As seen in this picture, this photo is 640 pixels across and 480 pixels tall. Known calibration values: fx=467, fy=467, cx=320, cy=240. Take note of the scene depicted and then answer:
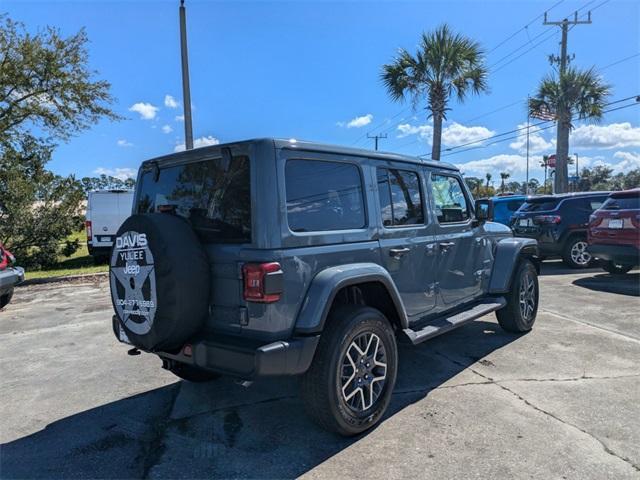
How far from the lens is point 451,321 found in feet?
14.1

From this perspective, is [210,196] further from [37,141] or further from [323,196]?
[37,141]

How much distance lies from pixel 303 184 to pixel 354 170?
1.89 feet

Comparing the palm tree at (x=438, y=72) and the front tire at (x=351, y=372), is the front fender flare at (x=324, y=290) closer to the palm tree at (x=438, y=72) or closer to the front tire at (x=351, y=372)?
the front tire at (x=351, y=372)

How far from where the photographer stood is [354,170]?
359 centimetres

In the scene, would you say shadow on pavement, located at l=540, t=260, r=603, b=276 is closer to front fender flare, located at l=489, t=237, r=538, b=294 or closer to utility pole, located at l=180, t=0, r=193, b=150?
front fender flare, located at l=489, t=237, r=538, b=294

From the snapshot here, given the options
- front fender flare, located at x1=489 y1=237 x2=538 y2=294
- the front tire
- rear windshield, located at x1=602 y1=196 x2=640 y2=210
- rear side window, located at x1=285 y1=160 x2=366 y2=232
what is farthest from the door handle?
rear windshield, located at x1=602 y1=196 x2=640 y2=210

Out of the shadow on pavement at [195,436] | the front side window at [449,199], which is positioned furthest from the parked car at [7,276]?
the front side window at [449,199]

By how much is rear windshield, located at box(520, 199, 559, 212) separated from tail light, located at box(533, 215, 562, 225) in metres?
0.31

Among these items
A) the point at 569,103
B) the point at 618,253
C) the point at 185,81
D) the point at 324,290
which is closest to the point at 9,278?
the point at 185,81

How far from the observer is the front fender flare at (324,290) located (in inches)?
117

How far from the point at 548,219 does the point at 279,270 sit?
939cm

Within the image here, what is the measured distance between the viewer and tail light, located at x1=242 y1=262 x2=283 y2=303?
9.20 feet

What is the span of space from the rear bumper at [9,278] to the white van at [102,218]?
5.99m

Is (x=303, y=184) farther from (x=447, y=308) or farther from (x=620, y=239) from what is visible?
(x=620, y=239)
